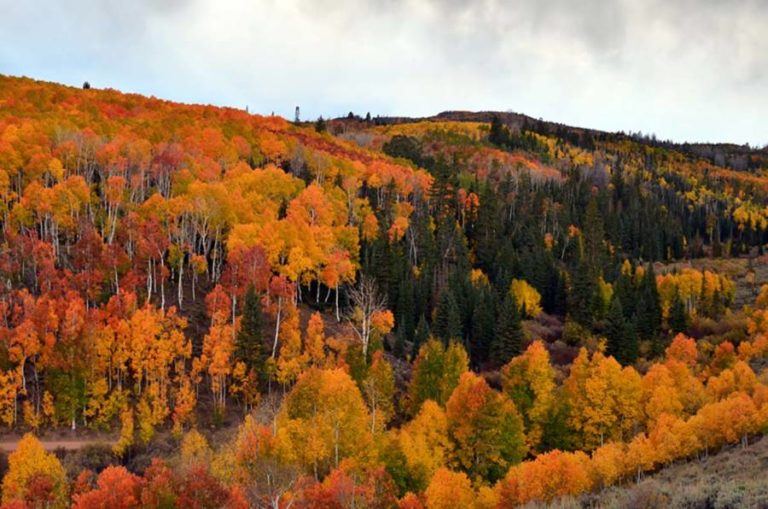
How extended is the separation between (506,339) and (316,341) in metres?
27.6

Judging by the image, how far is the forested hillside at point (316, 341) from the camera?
48.3 meters

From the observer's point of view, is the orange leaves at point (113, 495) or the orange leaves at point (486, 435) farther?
the orange leaves at point (486, 435)

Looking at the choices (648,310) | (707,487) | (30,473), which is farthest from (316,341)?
(648,310)

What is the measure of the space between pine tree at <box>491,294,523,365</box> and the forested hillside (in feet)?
0.73

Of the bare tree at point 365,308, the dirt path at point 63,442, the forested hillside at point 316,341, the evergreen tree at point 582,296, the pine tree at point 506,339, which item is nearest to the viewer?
the forested hillside at point 316,341

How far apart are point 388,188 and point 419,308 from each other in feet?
124

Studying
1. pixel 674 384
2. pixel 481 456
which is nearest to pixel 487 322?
pixel 674 384

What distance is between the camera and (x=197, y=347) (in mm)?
70688

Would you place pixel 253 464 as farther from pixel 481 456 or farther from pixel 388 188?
pixel 388 188

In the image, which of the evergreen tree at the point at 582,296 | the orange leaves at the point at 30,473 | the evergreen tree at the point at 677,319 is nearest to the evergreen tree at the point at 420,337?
the evergreen tree at the point at 582,296

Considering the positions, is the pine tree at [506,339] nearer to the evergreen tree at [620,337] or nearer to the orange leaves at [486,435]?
the evergreen tree at [620,337]

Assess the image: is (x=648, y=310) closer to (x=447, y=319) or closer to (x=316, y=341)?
(x=447, y=319)

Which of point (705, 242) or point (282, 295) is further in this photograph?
point (705, 242)

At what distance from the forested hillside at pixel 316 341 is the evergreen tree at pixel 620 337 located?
0.92 feet
